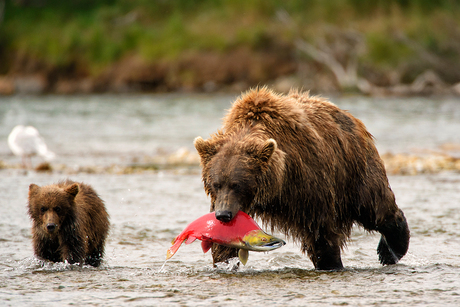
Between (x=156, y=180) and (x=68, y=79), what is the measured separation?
2042 inches

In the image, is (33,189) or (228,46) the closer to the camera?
(33,189)

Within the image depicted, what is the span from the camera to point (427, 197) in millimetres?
8531

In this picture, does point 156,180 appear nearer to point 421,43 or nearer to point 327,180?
point 327,180

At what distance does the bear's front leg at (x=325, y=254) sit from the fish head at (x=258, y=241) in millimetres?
533

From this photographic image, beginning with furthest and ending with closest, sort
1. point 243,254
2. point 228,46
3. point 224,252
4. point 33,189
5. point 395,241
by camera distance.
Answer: point 228,46
point 33,189
point 395,241
point 224,252
point 243,254

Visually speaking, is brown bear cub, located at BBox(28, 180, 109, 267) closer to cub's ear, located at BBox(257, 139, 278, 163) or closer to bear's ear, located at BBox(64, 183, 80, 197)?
bear's ear, located at BBox(64, 183, 80, 197)

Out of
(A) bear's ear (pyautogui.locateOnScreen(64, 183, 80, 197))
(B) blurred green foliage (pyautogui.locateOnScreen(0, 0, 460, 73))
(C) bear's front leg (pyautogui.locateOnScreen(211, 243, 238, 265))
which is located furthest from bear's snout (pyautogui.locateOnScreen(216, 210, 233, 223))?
(B) blurred green foliage (pyautogui.locateOnScreen(0, 0, 460, 73))

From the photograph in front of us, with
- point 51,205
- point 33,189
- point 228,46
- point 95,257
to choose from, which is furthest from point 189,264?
point 228,46

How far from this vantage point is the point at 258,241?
4371 millimetres

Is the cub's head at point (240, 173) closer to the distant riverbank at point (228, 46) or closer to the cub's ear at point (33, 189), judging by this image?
the cub's ear at point (33, 189)

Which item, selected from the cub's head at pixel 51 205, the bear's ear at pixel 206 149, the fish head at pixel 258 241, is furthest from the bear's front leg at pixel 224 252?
the cub's head at pixel 51 205

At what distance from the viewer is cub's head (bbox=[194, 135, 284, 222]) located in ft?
14.0

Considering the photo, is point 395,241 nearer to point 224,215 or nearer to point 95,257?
point 224,215

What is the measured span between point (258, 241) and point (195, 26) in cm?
6127
